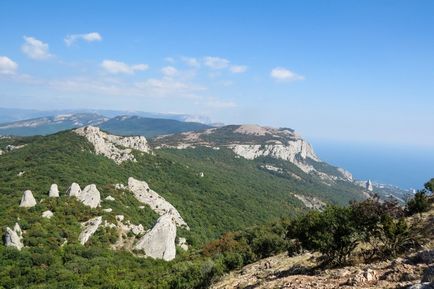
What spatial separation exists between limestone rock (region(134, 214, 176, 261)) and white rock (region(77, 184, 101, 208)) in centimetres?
1375

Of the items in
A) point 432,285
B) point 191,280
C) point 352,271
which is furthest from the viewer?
point 191,280

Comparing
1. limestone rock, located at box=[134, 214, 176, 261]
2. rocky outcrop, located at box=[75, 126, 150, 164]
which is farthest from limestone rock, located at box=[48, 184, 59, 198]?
rocky outcrop, located at box=[75, 126, 150, 164]

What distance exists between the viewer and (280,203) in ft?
499

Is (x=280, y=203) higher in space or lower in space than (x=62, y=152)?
lower

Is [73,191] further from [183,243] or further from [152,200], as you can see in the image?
[183,243]

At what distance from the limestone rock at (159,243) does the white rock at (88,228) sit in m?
7.77

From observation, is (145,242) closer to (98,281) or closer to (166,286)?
(98,281)

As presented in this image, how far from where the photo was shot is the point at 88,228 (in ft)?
204

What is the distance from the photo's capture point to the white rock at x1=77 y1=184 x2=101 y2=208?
71.1 meters

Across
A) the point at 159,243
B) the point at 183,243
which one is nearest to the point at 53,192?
the point at 159,243

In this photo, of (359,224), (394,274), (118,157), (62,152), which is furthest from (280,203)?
(394,274)

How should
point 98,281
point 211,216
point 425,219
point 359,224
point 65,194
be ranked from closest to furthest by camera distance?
1. point 359,224
2. point 425,219
3. point 98,281
4. point 65,194
5. point 211,216

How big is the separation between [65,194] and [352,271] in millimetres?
63504

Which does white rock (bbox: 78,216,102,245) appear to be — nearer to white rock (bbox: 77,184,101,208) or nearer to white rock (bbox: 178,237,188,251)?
white rock (bbox: 77,184,101,208)
